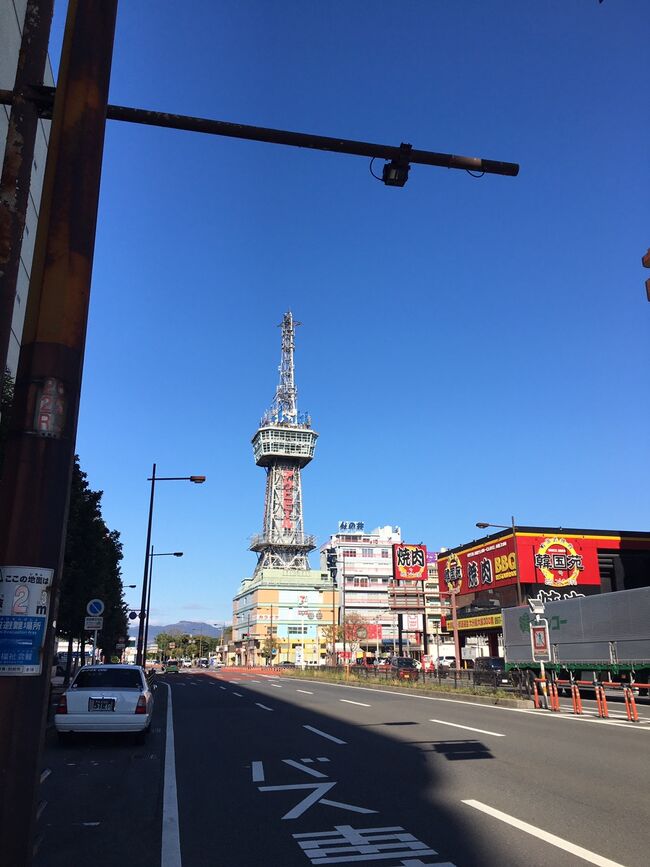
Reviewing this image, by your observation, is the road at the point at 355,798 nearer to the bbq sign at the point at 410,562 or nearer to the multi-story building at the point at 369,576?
the bbq sign at the point at 410,562

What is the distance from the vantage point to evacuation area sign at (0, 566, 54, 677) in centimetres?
351

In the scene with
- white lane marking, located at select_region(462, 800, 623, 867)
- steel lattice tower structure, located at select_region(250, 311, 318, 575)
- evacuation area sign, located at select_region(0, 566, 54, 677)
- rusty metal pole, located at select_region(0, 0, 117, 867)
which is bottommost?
white lane marking, located at select_region(462, 800, 623, 867)

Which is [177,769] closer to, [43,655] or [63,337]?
[43,655]

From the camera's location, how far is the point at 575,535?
51.9m

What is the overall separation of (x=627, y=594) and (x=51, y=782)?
70.9ft

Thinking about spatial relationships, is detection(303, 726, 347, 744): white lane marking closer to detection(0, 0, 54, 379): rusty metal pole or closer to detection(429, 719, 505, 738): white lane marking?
detection(429, 719, 505, 738): white lane marking

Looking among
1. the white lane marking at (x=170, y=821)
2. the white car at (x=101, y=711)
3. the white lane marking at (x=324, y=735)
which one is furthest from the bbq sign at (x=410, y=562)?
the white lane marking at (x=170, y=821)

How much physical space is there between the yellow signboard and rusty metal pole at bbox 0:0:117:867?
4878cm

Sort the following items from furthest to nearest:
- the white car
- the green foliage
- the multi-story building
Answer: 1. the multi-story building
2. the green foliage
3. the white car

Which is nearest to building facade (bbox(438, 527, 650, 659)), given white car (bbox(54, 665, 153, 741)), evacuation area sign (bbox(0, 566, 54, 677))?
white car (bbox(54, 665, 153, 741))

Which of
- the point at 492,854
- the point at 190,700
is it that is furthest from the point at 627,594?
the point at 492,854

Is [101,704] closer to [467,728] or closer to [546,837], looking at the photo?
[467,728]

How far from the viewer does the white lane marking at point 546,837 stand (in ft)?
17.9

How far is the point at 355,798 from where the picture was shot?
788 cm
